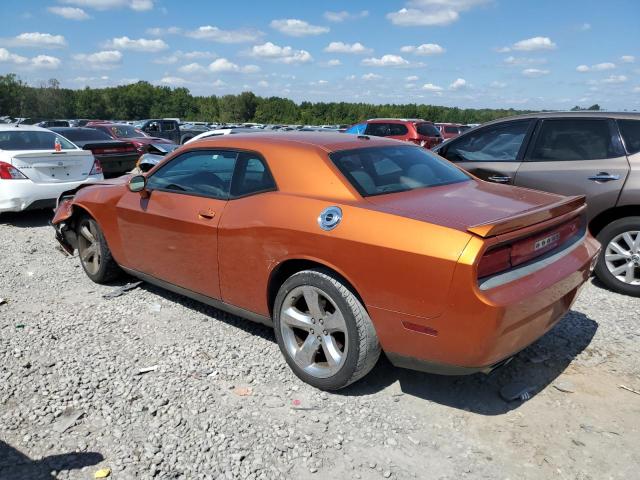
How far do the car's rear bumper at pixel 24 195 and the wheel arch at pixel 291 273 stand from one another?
527cm

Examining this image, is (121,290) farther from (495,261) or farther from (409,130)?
(409,130)

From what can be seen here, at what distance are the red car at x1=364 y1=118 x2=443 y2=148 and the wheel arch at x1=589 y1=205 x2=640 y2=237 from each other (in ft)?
36.0

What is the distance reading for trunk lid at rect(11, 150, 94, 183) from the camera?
7625 mm

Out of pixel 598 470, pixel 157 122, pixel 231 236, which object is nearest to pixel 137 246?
pixel 231 236

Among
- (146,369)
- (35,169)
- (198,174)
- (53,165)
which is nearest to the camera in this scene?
(146,369)

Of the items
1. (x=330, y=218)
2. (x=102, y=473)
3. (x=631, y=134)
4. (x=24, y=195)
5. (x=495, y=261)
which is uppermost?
(x=631, y=134)

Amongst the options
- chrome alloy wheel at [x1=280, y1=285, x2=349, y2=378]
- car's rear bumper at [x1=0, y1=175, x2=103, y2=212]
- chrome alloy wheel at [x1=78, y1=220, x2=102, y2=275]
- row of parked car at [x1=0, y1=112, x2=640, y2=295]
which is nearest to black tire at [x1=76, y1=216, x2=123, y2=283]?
chrome alloy wheel at [x1=78, y1=220, x2=102, y2=275]

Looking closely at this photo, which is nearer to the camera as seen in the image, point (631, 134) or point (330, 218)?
point (330, 218)

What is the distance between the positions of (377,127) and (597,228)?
12402mm

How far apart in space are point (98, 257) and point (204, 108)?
243 ft

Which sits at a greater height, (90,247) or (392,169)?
(392,169)

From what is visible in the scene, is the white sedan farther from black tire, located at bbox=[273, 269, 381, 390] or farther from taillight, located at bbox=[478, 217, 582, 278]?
taillight, located at bbox=[478, 217, 582, 278]

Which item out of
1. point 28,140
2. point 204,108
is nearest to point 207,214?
point 28,140

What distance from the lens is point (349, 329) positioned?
2912mm
